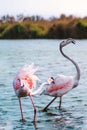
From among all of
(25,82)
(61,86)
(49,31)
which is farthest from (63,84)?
(49,31)

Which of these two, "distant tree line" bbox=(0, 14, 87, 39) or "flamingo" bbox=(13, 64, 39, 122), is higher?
"flamingo" bbox=(13, 64, 39, 122)

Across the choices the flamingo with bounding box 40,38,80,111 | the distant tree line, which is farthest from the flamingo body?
the distant tree line

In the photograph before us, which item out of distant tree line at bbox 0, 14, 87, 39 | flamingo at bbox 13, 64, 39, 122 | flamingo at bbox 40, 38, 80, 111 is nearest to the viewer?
flamingo at bbox 13, 64, 39, 122

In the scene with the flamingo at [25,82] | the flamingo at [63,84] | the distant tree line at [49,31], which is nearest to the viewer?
the flamingo at [25,82]

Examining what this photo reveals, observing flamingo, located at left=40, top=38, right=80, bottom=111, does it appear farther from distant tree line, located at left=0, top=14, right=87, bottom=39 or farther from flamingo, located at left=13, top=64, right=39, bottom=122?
distant tree line, located at left=0, top=14, right=87, bottom=39

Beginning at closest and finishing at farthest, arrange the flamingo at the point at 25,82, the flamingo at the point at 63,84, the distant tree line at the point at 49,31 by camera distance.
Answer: the flamingo at the point at 25,82 < the flamingo at the point at 63,84 < the distant tree line at the point at 49,31

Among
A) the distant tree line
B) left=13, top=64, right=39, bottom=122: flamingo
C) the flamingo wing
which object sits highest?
left=13, top=64, right=39, bottom=122: flamingo

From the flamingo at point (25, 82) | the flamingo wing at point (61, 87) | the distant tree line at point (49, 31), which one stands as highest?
the flamingo at point (25, 82)

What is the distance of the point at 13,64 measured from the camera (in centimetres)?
2584

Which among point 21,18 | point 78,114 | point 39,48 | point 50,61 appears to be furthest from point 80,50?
point 21,18

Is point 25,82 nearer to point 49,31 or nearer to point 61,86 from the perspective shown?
point 61,86

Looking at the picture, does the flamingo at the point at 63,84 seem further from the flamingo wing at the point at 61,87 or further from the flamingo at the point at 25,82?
the flamingo at the point at 25,82

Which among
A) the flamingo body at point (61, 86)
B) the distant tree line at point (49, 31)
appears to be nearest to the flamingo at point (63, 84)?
the flamingo body at point (61, 86)

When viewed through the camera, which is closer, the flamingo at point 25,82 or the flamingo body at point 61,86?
the flamingo at point 25,82
